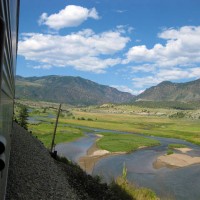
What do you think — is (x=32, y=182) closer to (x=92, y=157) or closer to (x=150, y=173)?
(x=150, y=173)

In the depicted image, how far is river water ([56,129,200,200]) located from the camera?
123ft

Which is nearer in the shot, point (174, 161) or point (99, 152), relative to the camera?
point (174, 161)

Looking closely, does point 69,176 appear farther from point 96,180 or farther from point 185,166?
point 185,166

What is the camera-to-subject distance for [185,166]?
5628 centimetres

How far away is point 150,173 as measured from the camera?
160 feet

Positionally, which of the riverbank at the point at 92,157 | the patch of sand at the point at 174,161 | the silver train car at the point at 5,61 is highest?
the silver train car at the point at 5,61

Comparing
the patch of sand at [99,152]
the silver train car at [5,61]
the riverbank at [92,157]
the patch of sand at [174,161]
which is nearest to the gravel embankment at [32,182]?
the silver train car at [5,61]

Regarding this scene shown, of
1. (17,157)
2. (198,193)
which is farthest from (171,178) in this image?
(17,157)

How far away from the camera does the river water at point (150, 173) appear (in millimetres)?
37594

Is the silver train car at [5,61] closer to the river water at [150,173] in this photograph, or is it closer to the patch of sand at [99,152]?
the river water at [150,173]

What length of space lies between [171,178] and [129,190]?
2067 centimetres

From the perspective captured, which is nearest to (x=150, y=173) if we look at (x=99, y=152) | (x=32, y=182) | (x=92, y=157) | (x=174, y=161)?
(x=174, y=161)

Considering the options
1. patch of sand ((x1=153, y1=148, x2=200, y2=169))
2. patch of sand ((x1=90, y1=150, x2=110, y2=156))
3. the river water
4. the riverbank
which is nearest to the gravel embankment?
the river water

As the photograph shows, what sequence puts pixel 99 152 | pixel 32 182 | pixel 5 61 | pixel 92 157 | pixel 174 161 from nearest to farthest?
pixel 5 61 < pixel 32 182 < pixel 92 157 < pixel 174 161 < pixel 99 152
